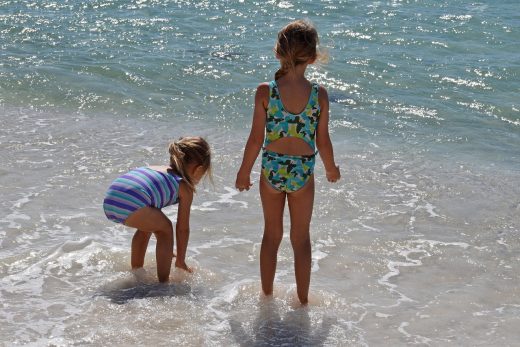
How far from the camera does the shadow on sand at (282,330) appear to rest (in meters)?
4.84

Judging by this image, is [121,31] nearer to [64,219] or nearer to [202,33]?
[202,33]

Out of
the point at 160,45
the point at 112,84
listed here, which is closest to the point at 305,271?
the point at 112,84

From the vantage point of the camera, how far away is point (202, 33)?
553 inches

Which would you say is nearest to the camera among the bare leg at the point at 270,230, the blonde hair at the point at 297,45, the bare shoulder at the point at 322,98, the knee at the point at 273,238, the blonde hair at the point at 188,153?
the blonde hair at the point at 297,45

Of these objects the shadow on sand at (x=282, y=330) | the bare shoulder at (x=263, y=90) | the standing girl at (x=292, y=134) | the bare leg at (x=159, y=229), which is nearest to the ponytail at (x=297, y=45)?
the standing girl at (x=292, y=134)

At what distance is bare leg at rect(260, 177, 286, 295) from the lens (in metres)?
5.11

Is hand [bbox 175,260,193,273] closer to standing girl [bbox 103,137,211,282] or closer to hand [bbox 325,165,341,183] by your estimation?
standing girl [bbox 103,137,211,282]

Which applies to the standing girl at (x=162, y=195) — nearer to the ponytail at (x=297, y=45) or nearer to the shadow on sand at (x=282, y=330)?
the shadow on sand at (x=282, y=330)

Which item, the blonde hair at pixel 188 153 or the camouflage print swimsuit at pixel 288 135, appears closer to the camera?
the camouflage print swimsuit at pixel 288 135

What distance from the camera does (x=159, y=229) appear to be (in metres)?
5.36

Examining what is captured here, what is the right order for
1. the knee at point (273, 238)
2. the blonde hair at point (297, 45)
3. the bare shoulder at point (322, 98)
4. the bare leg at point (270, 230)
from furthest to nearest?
the knee at point (273, 238)
the bare leg at point (270, 230)
the bare shoulder at point (322, 98)
the blonde hair at point (297, 45)

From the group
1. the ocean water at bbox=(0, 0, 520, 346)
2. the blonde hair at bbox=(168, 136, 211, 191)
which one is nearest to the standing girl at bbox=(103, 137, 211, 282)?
the blonde hair at bbox=(168, 136, 211, 191)

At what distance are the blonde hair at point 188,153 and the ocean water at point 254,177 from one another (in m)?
0.72

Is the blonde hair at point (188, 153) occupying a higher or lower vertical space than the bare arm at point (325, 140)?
lower
